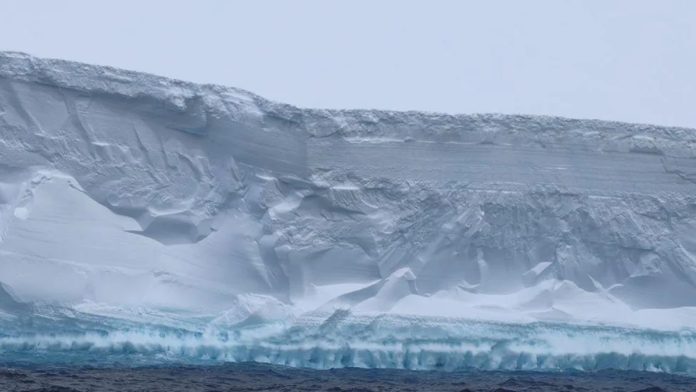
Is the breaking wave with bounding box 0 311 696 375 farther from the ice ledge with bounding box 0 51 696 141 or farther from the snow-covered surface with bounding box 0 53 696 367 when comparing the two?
the ice ledge with bounding box 0 51 696 141

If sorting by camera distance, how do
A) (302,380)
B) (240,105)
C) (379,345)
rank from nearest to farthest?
(302,380)
(379,345)
(240,105)

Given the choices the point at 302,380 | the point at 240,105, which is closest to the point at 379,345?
the point at 302,380

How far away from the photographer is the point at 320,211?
27.0 ft

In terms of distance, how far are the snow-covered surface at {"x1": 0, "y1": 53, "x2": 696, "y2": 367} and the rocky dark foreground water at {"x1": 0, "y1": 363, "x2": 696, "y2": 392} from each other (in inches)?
21.5

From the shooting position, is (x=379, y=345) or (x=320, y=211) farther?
(x=320, y=211)

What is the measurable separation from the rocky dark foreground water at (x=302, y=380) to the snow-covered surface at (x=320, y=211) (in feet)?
1.79

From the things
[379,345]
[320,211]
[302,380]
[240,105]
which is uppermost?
[240,105]

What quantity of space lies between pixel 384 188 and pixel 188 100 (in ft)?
5.20

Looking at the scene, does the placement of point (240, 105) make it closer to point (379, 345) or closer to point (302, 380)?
point (379, 345)

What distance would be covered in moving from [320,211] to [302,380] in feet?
5.60

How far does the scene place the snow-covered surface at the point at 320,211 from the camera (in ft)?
25.4

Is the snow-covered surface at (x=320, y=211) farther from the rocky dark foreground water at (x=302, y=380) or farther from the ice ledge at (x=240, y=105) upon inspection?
the rocky dark foreground water at (x=302, y=380)

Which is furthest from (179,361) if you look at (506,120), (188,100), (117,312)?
(506,120)

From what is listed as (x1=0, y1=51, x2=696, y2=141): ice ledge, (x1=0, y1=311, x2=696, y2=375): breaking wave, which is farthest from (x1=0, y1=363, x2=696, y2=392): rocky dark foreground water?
(x1=0, y1=51, x2=696, y2=141): ice ledge
